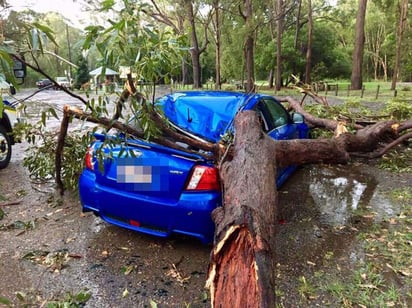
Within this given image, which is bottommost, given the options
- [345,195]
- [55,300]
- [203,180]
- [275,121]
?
[55,300]

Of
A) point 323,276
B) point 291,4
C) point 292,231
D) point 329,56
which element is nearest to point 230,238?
point 323,276

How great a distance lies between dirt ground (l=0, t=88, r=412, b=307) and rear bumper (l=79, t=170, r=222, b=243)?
0.30 m

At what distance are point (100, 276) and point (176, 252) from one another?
0.69 meters

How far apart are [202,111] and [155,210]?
129 centimetres

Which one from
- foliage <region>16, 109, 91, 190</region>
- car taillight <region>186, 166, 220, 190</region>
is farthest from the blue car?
foliage <region>16, 109, 91, 190</region>

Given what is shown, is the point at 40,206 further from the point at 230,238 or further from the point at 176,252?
the point at 230,238

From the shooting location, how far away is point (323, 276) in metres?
2.79

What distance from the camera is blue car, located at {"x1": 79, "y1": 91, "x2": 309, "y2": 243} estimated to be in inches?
112

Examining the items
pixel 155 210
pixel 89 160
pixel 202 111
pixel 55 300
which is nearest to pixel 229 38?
pixel 202 111

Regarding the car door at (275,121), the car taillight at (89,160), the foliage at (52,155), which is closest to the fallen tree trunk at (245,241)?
the car taillight at (89,160)

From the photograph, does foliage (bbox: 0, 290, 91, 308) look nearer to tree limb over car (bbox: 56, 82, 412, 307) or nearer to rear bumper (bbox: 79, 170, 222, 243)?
rear bumper (bbox: 79, 170, 222, 243)

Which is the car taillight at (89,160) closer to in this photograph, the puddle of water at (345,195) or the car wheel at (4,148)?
the puddle of water at (345,195)

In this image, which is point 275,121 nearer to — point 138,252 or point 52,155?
point 138,252

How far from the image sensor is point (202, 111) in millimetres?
3740
